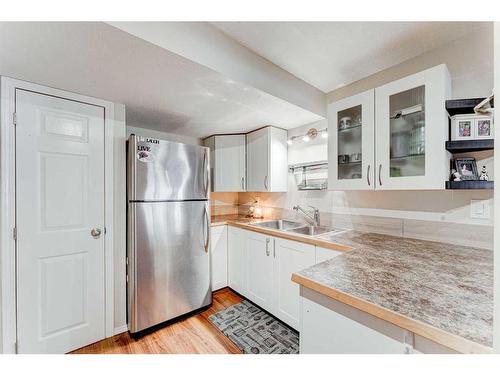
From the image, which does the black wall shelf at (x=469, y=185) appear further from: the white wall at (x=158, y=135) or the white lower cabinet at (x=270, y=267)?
the white wall at (x=158, y=135)

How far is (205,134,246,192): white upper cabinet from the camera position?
277 centimetres

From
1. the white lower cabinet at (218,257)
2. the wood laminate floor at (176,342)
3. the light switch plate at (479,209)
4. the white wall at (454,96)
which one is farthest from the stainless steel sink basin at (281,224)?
the light switch plate at (479,209)

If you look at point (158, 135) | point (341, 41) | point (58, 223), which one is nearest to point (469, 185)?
point (341, 41)

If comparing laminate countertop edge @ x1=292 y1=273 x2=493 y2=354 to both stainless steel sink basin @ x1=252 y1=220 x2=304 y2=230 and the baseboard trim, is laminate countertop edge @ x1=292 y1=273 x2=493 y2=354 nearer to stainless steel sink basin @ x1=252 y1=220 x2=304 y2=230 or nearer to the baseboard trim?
stainless steel sink basin @ x1=252 y1=220 x2=304 y2=230

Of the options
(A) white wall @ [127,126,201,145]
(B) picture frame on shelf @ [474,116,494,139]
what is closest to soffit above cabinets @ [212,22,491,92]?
(B) picture frame on shelf @ [474,116,494,139]

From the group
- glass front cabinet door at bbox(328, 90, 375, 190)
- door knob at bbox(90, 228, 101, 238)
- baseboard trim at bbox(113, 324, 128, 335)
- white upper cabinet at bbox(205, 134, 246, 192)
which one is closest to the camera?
glass front cabinet door at bbox(328, 90, 375, 190)

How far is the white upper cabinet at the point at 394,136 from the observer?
1.25 metres

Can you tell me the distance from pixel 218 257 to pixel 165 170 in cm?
119

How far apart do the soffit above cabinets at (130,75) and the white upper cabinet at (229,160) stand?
556 mm

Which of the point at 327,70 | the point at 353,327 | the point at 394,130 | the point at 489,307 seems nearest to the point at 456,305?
the point at 489,307

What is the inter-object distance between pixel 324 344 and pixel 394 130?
1.37 meters

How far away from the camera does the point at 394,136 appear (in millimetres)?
1452

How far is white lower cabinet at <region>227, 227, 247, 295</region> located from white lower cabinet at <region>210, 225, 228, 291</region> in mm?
59

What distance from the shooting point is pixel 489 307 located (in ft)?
2.11
